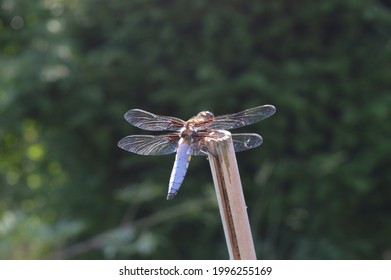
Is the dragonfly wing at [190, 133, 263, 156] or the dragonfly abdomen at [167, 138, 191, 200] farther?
the dragonfly wing at [190, 133, 263, 156]

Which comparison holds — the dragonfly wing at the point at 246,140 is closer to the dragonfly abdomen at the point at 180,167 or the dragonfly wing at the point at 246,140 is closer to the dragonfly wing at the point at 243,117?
the dragonfly wing at the point at 243,117

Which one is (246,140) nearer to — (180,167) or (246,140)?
(246,140)

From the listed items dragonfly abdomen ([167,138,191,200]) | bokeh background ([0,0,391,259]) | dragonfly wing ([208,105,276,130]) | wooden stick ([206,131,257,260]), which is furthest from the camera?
bokeh background ([0,0,391,259])

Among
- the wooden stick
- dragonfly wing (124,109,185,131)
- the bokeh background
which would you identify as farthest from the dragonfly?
the bokeh background

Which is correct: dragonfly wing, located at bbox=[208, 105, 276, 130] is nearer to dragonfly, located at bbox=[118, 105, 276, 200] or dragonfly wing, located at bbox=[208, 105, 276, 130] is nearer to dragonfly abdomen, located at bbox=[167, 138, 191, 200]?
dragonfly, located at bbox=[118, 105, 276, 200]

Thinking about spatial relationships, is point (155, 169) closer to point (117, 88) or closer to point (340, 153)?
point (117, 88)

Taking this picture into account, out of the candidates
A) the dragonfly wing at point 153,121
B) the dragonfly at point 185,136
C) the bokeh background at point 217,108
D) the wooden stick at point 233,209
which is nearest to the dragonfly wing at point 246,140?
the dragonfly at point 185,136
